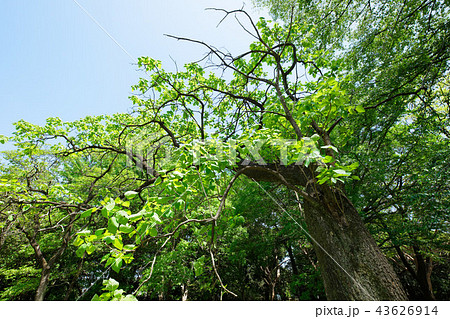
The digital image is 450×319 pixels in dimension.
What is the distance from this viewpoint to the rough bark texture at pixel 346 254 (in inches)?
75.7

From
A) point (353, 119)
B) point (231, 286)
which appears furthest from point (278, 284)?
point (353, 119)

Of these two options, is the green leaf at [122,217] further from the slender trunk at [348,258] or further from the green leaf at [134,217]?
the slender trunk at [348,258]

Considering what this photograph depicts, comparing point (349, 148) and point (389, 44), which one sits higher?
point (389, 44)

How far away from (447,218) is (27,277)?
17.4 meters

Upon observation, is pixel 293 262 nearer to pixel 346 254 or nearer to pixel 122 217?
pixel 346 254

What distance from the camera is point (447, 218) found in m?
3.42

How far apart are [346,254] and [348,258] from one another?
0.04m

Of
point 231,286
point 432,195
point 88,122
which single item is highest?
point 88,122

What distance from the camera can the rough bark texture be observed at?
1924 mm

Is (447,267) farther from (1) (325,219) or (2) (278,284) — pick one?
(1) (325,219)

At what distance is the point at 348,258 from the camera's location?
6.86ft
